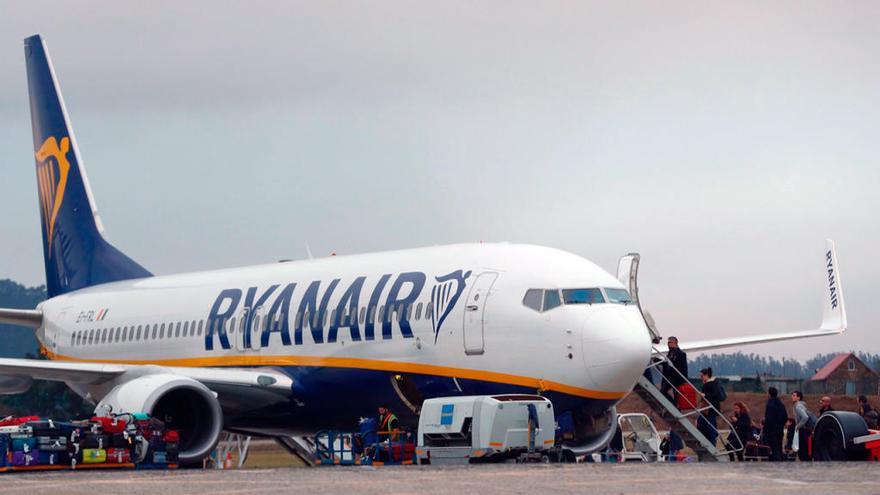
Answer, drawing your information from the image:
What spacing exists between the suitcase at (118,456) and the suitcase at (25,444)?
104 cm

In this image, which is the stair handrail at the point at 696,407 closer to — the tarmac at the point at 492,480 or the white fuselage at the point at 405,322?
the white fuselage at the point at 405,322

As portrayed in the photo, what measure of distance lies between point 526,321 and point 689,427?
11.8ft

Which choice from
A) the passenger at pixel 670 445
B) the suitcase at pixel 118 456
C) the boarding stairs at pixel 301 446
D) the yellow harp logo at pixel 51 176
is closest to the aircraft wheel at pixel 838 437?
the suitcase at pixel 118 456

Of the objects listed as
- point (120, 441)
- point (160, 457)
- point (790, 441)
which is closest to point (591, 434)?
point (790, 441)

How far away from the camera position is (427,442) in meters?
20.5

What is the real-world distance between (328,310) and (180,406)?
3152 millimetres

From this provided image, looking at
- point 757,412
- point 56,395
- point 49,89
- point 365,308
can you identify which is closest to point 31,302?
point 56,395

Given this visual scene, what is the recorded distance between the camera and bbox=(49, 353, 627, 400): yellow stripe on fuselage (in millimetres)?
21375

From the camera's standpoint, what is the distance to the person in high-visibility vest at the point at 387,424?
23.2m

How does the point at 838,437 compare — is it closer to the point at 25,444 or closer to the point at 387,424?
the point at 387,424

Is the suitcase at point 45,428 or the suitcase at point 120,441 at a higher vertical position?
the suitcase at point 45,428

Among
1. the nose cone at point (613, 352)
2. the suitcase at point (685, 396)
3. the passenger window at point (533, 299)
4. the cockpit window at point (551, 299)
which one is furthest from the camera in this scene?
the suitcase at point (685, 396)

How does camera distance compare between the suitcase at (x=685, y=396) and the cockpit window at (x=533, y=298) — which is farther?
the suitcase at (x=685, y=396)

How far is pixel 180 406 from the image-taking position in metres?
24.1
